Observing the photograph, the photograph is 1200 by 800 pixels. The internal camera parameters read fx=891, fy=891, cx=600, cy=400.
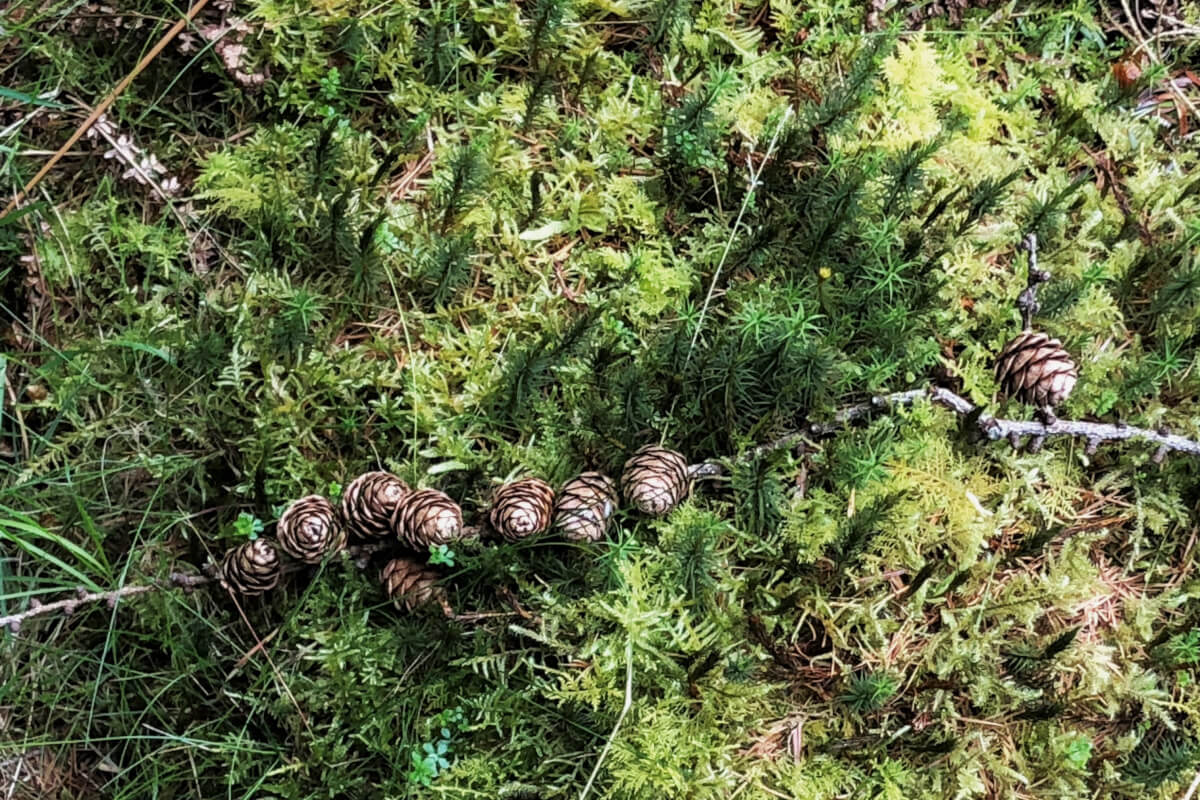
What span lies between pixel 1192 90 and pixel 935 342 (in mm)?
1641

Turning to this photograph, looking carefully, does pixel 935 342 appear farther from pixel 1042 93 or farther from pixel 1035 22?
pixel 1035 22

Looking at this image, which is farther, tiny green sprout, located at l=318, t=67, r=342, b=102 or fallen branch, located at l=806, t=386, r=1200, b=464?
tiny green sprout, located at l=318, t=67, r=342, b=102

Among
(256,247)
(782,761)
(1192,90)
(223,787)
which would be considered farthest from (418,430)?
(1192,90)

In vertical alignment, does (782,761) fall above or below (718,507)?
below

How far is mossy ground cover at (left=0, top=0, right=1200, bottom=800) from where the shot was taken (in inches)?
97.7

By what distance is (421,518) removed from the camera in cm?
242

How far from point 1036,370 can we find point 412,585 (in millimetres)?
1954

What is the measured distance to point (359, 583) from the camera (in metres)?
2.53

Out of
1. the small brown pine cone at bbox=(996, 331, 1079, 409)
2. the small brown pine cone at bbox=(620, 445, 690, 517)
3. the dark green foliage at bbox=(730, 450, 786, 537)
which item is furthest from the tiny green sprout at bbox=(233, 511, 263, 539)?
the small brown pine cone at bbox=(996, 331, 1079, 409)

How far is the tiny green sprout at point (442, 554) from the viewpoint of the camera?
239 centimetres

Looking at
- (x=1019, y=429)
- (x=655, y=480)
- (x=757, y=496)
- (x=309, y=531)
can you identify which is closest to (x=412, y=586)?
(x=309, y=531)

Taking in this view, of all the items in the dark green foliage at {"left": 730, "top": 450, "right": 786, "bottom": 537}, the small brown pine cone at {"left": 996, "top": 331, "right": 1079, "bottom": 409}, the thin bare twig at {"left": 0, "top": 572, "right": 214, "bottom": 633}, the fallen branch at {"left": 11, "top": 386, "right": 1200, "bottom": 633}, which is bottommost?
the thin bare twig at {"left": 0, "top": 572, "right": 214, "bottom": 633}

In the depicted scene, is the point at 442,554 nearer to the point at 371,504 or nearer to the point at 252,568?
the point at 371,504

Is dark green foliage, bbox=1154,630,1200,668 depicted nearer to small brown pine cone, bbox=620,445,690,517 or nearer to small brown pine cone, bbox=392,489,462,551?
small brown pine cone, bbox=620,445,690,517
